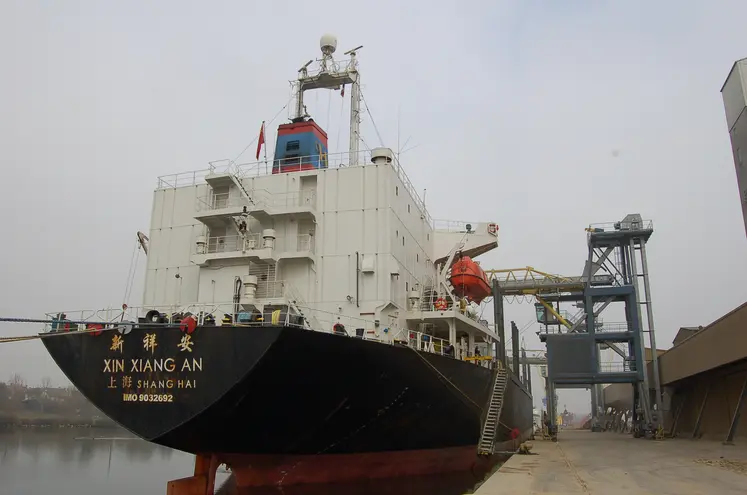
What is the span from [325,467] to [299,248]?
5.87 meters

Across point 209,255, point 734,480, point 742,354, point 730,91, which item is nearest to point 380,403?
point 209,255

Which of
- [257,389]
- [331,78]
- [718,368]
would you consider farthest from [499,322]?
[257,389]

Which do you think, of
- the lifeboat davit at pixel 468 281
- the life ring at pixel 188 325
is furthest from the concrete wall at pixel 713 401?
the life ring at pixel 188 325

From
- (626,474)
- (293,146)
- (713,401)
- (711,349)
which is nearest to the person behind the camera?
(626,474)

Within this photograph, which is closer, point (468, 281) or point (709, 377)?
point (468, 281)

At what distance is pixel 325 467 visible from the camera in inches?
510

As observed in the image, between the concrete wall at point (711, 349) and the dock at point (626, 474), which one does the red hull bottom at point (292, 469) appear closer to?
the dock at point (626, 474)

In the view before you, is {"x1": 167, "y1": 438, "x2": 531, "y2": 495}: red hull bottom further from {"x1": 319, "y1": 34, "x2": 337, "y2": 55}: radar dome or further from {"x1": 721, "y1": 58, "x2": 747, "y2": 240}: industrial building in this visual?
{"x1": 319, "y1": 34, "x2": 337, "y2": 55}: radar dome

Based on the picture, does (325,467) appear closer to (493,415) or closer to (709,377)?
(493,415)

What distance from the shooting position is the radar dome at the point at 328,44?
808 inches

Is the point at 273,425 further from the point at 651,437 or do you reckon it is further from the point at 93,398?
the point at 651,437

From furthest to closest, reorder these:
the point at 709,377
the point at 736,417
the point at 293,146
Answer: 1. the point at 709,377
2. the point at 736,417
3. the point at 293,146

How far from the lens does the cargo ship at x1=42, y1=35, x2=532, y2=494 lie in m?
11.4

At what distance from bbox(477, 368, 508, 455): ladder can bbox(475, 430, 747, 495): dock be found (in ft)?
5.93
